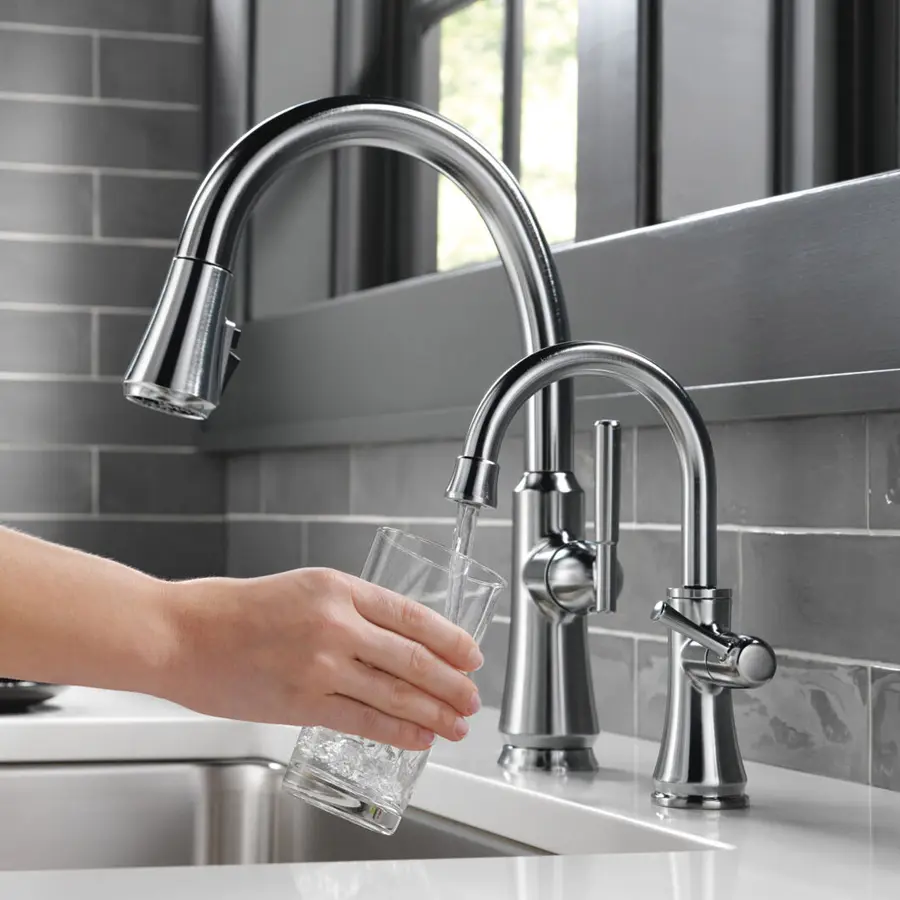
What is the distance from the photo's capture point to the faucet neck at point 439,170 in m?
0.81

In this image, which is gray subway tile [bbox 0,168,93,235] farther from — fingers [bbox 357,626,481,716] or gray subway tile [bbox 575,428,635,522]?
fingers [bbox 357,626,481,716]

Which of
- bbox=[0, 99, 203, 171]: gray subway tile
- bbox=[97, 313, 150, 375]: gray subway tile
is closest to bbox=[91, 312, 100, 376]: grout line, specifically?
bbox=[97, 313, 150, 375]: gray subway tile

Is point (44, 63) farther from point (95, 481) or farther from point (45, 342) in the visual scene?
point (95, 481)

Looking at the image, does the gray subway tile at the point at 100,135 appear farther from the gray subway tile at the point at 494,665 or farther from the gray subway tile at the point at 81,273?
the gray subway tile at the point at 494,665

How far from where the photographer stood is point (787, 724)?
103cm

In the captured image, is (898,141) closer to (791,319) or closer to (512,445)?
(791,319)

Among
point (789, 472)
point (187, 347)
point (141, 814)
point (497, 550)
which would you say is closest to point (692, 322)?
point (789, 472)

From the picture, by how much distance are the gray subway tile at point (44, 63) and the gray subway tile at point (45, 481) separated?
0.47m

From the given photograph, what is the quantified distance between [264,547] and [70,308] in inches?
15.7

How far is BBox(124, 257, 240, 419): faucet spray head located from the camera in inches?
29.5

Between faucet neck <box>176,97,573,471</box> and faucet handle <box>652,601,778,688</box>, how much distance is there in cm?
17

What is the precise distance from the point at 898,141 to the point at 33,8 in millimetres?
1259

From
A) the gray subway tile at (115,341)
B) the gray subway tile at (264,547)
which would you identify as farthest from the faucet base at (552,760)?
the gray subway tile at (115,341)

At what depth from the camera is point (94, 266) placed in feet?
6.33
